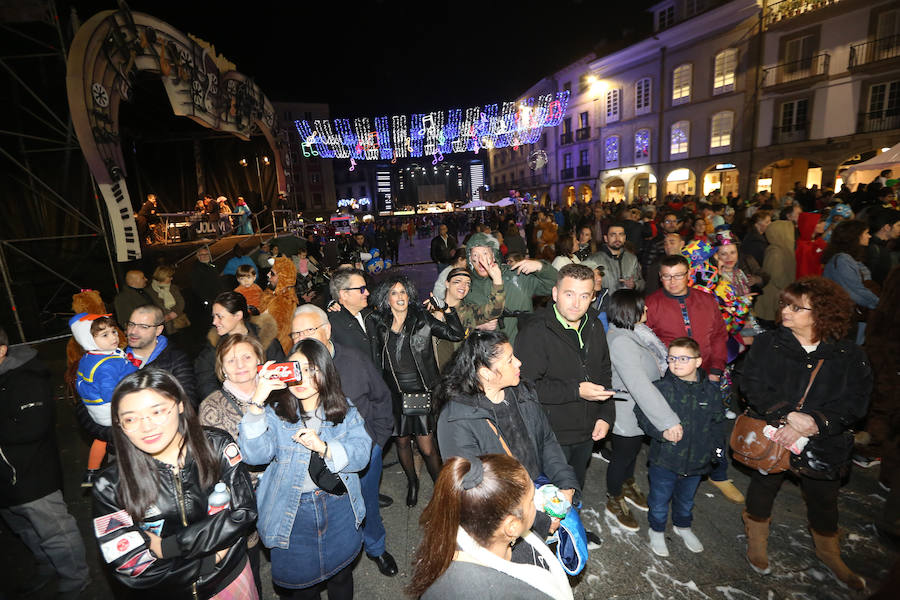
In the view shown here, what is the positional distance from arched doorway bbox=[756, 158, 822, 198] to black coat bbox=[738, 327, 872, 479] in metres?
24.4

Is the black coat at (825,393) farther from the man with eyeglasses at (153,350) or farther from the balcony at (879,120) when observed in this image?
the balcony at (879,120)

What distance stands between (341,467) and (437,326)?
170 cm

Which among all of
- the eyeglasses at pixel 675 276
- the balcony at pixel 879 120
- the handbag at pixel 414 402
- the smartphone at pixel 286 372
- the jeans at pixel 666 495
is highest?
the balcony at pixel 879 120

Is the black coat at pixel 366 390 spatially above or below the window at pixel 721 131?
below

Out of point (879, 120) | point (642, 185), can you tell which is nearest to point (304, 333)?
point (879, 120)

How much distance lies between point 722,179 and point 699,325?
26.4 metres

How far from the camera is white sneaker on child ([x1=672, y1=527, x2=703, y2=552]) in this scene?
3.08m

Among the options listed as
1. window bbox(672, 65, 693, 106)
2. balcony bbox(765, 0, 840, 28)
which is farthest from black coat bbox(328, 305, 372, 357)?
window bbox(672, 65, 693, 106)

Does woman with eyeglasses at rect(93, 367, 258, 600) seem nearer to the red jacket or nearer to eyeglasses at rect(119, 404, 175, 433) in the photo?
eyeglasses at rect(119, 404, 175, 433)

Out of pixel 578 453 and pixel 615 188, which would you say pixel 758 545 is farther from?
pixel 615 188

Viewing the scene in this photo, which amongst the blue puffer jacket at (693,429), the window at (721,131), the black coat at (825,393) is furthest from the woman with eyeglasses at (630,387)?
the window at (721,131)

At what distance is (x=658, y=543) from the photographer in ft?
10.1

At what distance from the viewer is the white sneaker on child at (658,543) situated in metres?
3.06

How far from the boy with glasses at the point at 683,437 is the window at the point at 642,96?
30308mm
